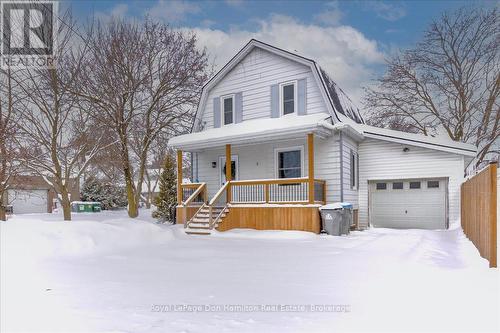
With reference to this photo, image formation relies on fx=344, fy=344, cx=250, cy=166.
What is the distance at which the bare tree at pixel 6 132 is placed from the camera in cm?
949

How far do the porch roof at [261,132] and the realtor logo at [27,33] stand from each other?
221 inches

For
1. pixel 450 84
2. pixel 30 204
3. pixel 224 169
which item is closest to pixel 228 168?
pixel 224 169

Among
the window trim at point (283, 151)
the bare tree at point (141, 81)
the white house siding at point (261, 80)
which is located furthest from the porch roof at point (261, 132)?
the bare tree at point (141, 81)

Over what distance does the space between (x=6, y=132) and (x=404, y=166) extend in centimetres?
1357

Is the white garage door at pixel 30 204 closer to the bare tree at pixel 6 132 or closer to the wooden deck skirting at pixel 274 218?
the bare tree at pixel 6 132

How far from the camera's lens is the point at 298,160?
13.6 metres

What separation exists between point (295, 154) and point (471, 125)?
1442cm

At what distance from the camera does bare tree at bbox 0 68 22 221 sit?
31.1ft

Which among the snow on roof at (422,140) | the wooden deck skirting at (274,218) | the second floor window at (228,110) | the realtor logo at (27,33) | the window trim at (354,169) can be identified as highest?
the realtor logo at (27,33)

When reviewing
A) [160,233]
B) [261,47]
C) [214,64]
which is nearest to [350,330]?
[160,233]

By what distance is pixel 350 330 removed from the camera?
10.6 feet

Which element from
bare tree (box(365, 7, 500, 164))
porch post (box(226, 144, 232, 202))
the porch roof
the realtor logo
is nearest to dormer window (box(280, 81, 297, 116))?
the porch roof

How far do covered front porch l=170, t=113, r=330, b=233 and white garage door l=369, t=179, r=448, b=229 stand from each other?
334cm

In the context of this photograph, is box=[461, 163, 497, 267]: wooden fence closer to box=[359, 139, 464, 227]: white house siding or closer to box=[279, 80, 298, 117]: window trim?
box=[359, 139, 464, 227]: white house siding
